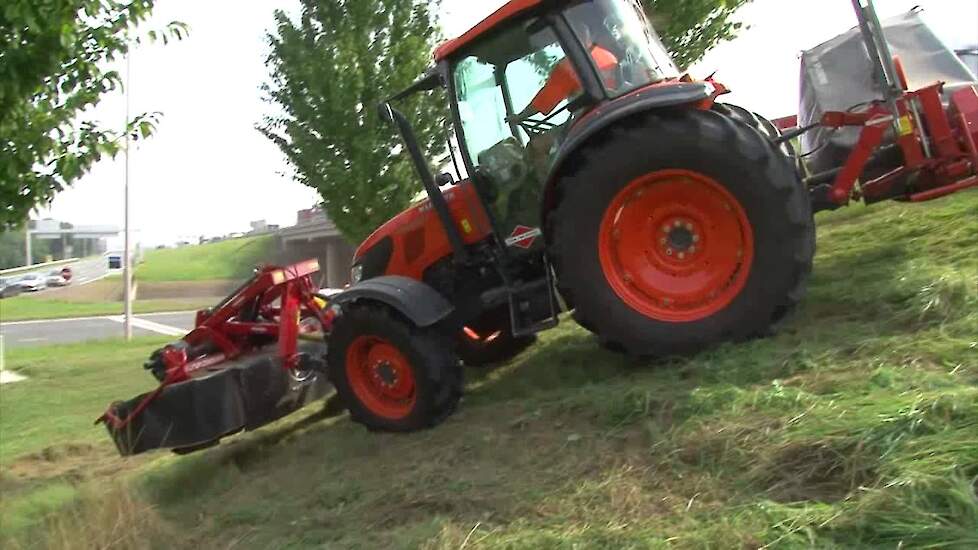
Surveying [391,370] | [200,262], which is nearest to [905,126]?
[391,370]

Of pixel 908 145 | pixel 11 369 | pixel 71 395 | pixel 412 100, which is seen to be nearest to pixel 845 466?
pixel 908 145

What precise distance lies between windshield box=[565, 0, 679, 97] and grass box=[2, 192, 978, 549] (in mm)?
1687

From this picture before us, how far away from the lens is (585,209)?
4.64m

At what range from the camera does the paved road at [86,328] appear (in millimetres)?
28141

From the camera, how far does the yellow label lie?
4.98 meters

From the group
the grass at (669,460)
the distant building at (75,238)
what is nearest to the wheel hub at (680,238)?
the grass at (669,460)

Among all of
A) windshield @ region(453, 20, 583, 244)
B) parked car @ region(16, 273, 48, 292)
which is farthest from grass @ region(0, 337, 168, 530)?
parked car @ region(16, 273, 48, 292)

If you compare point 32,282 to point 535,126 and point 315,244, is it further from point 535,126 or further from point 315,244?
point 535,126

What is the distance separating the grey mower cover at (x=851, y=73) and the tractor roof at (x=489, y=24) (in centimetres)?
262

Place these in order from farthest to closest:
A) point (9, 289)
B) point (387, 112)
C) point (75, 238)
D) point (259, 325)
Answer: point (75, 238) → point (9, 289) → point (259, 325) → point (387, 112)

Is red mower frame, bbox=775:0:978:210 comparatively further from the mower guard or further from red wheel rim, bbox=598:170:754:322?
the mower guard

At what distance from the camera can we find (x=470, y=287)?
571cm

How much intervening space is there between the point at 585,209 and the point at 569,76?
0.86m

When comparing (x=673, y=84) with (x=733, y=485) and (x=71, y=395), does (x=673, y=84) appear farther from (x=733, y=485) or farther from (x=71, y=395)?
(x=71, y=395)
